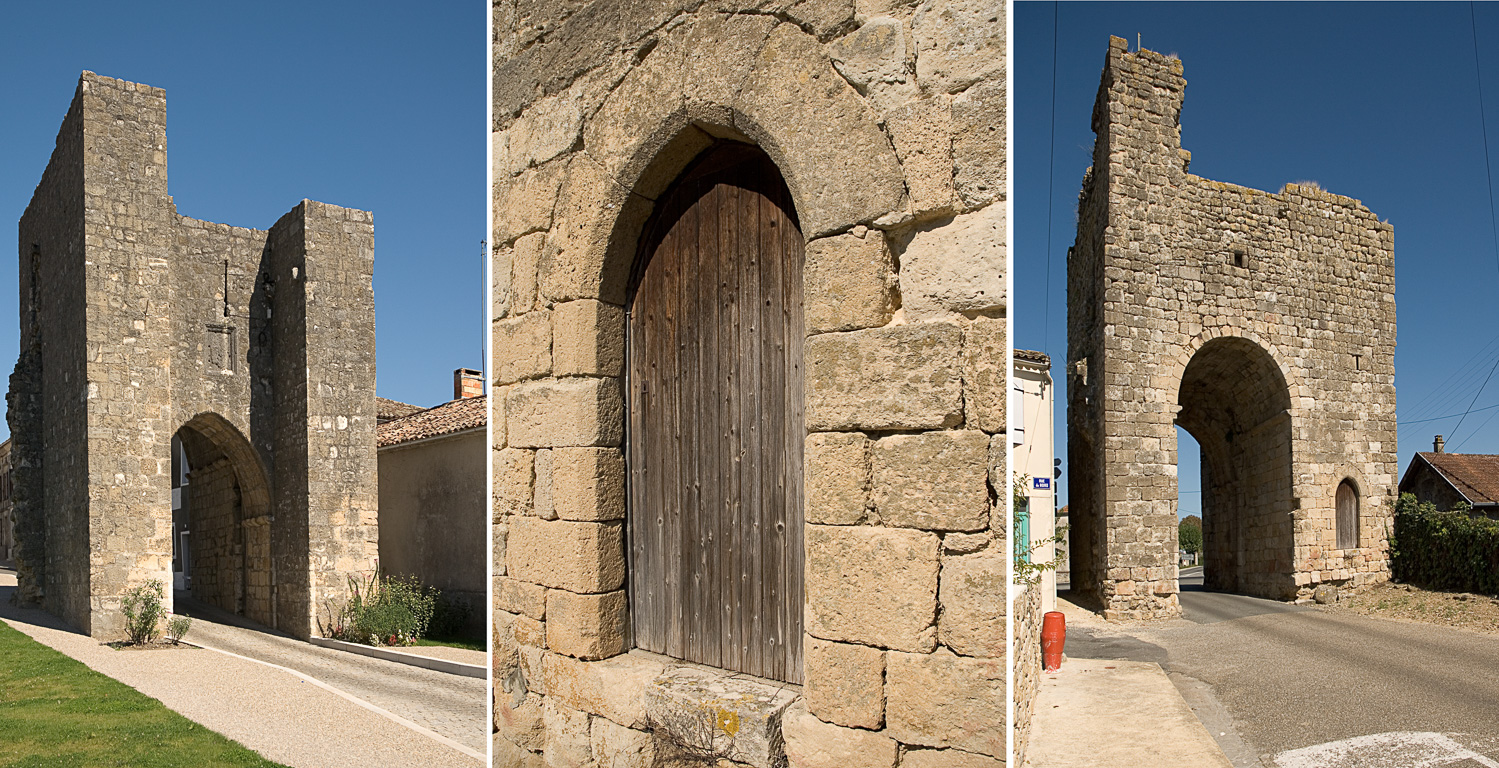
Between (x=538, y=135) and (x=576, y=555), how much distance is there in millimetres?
1686

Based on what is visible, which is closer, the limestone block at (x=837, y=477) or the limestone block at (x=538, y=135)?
the limestone block at (x=837, y=477)

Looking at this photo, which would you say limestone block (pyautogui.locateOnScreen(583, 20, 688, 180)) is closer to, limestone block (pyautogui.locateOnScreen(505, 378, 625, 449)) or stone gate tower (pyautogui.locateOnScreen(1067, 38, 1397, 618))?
limestone block (pyautogui.locateOnScreen(505, 378, 625, 449))

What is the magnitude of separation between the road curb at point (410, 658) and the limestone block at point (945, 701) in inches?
343

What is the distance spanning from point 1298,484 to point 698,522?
1416 cm

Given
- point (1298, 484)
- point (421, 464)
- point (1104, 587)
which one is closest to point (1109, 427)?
point (1104, 587)

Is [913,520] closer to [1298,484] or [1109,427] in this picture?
[1109,427]

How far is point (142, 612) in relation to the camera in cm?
1262

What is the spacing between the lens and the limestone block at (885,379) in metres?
2.44

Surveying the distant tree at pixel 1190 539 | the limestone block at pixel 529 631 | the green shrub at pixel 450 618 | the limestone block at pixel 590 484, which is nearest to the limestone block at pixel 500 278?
the limestone block at pixel 590 484

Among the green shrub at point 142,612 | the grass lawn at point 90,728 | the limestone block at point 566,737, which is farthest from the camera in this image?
the green shrub at point 142,612

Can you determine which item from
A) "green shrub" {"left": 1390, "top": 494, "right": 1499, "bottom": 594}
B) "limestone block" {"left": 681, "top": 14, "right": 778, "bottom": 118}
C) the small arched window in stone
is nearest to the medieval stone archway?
"limestone block" {"left": 681, "top": 14, "right": 778, "bottom": 118}

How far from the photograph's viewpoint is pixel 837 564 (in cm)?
265

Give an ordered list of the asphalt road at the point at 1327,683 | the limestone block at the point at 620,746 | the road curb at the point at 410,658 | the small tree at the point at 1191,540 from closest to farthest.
A: the limestone block at the point at 620,746
the asphalt road at the point at 1327,683
the road curb at the point at 410,658
the small tree at the point at 1191,540

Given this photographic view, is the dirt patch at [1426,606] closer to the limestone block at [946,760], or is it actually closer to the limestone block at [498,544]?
the limestone block at [946,760]
